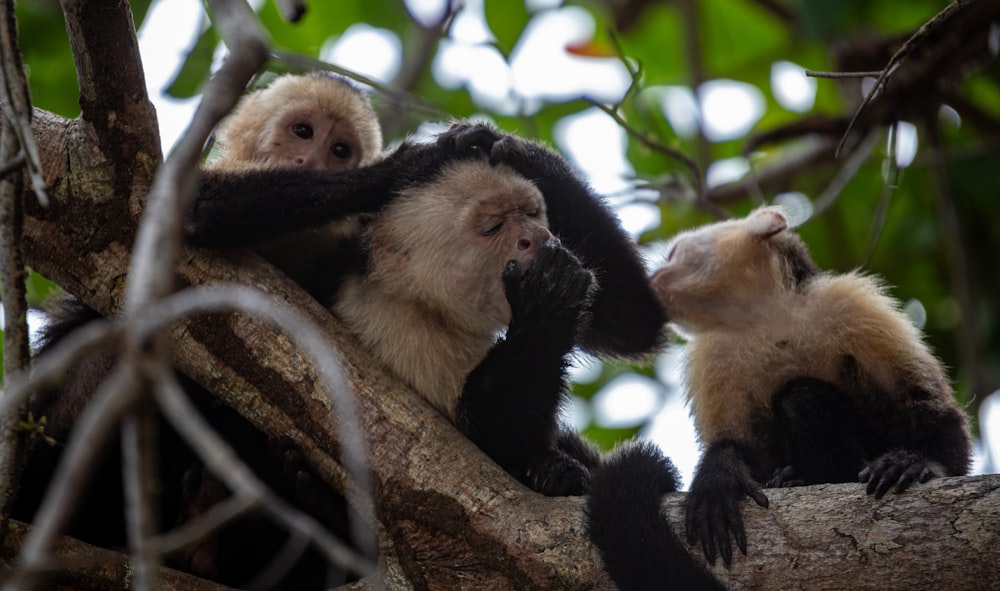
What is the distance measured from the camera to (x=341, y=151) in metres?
4.68

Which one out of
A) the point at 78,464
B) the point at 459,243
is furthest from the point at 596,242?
the point at 78,464

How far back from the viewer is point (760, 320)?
4.41 m

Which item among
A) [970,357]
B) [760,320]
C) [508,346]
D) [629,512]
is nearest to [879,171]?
[970,357]

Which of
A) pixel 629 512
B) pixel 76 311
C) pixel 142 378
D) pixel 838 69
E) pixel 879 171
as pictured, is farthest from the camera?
pixel 879 171

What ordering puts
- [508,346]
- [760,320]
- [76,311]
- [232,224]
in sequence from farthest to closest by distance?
[760,320] < [76,311] < [508,346] < [232,224]

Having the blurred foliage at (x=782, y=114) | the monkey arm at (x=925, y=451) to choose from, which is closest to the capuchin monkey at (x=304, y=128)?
the blurred foliage at (x=782, y=114)

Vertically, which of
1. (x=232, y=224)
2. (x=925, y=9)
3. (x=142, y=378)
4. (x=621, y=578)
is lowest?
(x=142, y=378)

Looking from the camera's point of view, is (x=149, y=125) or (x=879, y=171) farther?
(x=879, y=171)

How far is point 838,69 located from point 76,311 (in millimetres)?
4125

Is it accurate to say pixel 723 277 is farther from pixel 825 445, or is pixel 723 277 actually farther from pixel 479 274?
pixel 479 274

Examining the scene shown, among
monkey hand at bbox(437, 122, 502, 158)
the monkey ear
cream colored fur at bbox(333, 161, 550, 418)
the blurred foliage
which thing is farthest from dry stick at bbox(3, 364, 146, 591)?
the blurred foliage

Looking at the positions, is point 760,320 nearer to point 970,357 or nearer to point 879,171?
point 970,357

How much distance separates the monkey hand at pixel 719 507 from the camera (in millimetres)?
2891

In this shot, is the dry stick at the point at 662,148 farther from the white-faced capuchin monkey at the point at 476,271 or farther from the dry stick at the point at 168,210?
the dry stick at the point at 168,210
